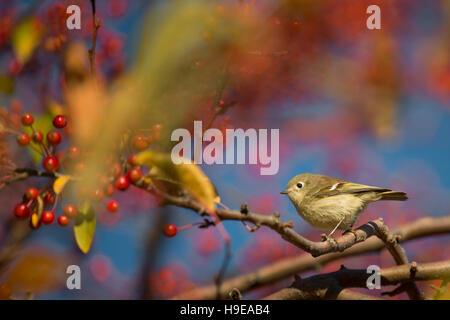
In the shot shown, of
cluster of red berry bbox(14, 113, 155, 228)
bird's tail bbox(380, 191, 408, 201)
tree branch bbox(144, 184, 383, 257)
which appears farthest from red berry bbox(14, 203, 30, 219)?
Result: bird's tail bbox(380, 191, 408, 201)

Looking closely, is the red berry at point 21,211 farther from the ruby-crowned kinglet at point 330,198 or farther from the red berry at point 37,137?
the ruby-crowned kinglet at point 330,198

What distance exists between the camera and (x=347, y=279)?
0.75 metres

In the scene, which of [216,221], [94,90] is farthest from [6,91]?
[216,221]

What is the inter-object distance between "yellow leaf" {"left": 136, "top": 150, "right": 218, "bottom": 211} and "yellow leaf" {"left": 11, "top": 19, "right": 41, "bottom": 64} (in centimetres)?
46

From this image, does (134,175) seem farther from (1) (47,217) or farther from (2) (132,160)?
(1) (47,217)

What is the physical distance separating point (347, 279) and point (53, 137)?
54 cm

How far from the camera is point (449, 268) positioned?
752 mm

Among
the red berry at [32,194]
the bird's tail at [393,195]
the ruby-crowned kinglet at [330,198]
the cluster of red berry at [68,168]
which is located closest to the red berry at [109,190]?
the cluster of red berry at [68,168]

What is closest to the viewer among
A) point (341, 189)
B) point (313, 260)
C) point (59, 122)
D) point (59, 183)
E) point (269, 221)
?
point (269, 221)

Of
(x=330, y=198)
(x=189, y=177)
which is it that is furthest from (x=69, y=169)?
(x=330, y=198)

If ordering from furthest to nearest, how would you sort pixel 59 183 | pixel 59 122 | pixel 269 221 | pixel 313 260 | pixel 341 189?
pixel 313 260, pixel 341 189, pixel 59 122, pixel 59 183, pixel 269 221
